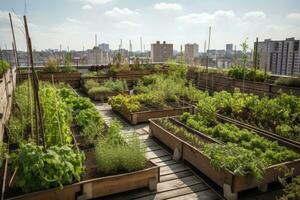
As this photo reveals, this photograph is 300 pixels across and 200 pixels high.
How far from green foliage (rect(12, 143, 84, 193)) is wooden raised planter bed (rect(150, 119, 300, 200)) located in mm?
1724

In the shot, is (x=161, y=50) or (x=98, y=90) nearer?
(x=98, y=90)

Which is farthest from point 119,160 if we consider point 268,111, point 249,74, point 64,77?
point 64,77

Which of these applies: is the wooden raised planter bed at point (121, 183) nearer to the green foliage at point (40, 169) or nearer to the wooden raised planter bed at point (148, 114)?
the green foliage at point (40, 169)

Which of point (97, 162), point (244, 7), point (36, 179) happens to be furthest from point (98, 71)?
point (36, 179)

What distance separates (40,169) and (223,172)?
2071 mm

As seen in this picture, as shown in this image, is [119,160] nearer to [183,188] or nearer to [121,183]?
[121,183]

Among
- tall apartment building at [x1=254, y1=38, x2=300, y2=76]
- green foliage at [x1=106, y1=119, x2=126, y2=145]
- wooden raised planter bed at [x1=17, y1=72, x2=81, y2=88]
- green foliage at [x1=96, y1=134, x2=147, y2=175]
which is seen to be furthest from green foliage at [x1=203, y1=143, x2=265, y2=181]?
tall apartment building at [x1=254, y1=38, x2=300, y2=76]

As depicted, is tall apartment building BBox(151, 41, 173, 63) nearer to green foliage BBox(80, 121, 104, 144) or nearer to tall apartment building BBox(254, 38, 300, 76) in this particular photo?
tall apartment building BBox(254, 38, 300, 76)

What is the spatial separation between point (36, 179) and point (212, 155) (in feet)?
6.80

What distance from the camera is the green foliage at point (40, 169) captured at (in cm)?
254

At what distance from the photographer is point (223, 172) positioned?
10.2 ft

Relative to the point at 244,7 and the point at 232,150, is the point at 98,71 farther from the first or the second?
the point at 232,150

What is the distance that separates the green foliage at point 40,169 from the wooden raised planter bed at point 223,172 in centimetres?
172

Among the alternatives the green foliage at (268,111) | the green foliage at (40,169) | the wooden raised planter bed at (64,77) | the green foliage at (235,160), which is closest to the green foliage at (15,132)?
the green foliage at (40,169)
